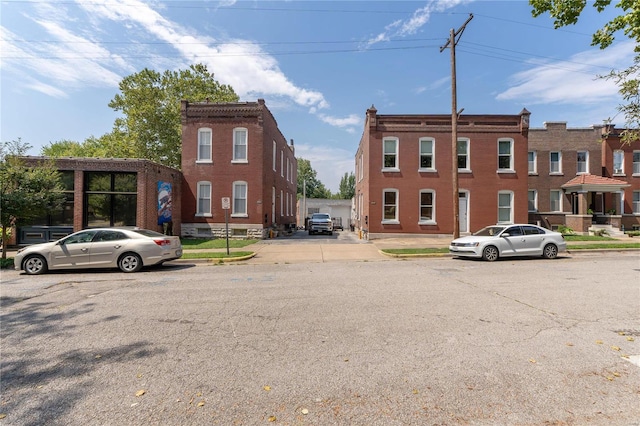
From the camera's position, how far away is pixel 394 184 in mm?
21141

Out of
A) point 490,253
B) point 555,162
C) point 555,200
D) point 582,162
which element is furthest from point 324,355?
point 582,162

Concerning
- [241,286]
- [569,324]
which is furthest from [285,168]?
[569,324]

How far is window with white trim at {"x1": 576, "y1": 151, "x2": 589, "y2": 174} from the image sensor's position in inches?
1029

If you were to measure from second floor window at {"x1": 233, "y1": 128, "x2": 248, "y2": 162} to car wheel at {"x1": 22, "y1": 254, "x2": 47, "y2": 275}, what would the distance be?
41.3ft

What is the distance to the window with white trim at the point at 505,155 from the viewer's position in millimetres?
21266

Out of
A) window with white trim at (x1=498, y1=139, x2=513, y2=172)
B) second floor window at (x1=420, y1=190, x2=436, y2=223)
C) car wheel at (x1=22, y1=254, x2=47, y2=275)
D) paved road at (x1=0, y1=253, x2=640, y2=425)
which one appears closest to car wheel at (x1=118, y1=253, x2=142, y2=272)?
car wheel at (x1=22, y1=254, x2=47, y2=275)

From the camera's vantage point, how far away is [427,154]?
2127 centimetres

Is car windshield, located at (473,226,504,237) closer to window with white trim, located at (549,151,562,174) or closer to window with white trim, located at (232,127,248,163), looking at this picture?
window with white trim, located at (232,127,248,163)

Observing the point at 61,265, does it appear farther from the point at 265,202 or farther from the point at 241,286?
the point at 265,202

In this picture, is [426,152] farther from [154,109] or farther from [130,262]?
[154,109]

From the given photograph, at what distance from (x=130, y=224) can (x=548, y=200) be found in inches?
1172

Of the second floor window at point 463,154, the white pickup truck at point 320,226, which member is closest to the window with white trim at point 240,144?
the white pickup truck at point 320,226

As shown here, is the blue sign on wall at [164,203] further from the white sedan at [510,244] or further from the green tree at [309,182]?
the green tree at [309,182]

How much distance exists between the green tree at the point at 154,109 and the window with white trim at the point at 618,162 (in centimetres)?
3520
